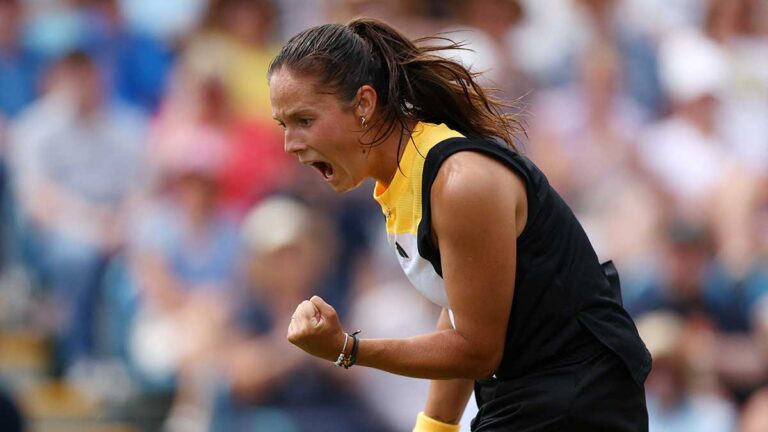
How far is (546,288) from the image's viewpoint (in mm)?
2980

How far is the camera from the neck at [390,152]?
10.2 ft

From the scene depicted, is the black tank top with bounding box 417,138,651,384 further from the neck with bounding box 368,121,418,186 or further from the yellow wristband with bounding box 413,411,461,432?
the yellow wristband with bounding box 413,411,461,432

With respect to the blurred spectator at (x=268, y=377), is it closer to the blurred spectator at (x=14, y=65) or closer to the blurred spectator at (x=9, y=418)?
the blurred spectator at (x=14, y=65)

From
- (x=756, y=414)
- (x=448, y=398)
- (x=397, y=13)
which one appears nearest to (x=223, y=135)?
(x=397, y=13)

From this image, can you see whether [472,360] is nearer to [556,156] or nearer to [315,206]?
[315,206]

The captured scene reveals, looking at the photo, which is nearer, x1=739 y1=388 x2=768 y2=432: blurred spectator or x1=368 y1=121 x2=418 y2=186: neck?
x1=368 y1=121 x2=418 y2=186: neck

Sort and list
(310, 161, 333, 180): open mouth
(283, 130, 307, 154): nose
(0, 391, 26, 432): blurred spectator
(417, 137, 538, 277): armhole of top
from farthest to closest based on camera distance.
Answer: (310, 161, 333, 180): open mouth → (283, 130, 307, 154): nose → (417, 137, 538, 277): armhole of top → (0, 391, 26, 432): blurred spectator

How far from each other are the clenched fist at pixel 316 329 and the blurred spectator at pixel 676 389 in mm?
4230

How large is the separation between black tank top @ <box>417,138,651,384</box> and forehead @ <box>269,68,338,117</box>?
1.03 feet

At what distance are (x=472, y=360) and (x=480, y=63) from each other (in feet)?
14.8

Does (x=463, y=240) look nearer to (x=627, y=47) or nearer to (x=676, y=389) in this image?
(x=676, y=389)

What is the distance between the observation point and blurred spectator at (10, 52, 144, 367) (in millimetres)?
6902

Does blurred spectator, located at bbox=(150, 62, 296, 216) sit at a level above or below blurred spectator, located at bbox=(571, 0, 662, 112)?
below

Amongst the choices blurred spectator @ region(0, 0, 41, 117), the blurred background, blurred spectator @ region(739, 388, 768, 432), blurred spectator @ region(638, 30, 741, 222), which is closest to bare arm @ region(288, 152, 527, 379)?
the blurred background
